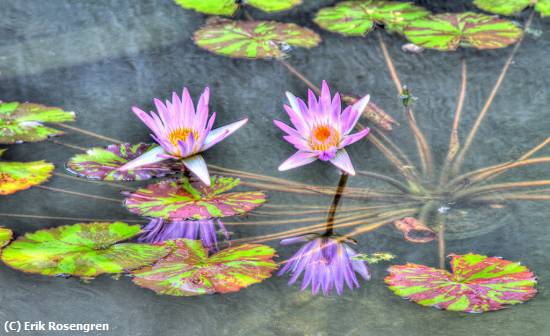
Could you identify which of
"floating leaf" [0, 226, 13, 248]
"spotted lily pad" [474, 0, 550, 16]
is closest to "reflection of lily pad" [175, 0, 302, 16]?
"spotted lily pad" [474, 0, 550, 16]

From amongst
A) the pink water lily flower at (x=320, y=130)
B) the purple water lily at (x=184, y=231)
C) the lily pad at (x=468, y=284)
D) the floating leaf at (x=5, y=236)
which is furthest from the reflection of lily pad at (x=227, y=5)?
the lily pad at (x=468, y=284)

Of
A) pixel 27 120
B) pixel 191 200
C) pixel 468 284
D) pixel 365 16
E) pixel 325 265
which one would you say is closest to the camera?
pixel 468 284

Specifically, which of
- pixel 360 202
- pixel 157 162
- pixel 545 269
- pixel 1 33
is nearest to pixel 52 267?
pixel 157 162

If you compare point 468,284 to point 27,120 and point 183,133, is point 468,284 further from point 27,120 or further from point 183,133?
point 27,120

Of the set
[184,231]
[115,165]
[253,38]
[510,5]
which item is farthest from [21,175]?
[510,5]

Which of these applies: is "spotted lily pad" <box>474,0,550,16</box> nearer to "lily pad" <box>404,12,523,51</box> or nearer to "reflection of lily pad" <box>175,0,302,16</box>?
"lily pad" <box>404,12,523,51</box>

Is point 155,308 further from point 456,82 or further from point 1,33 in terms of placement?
point 1,33
